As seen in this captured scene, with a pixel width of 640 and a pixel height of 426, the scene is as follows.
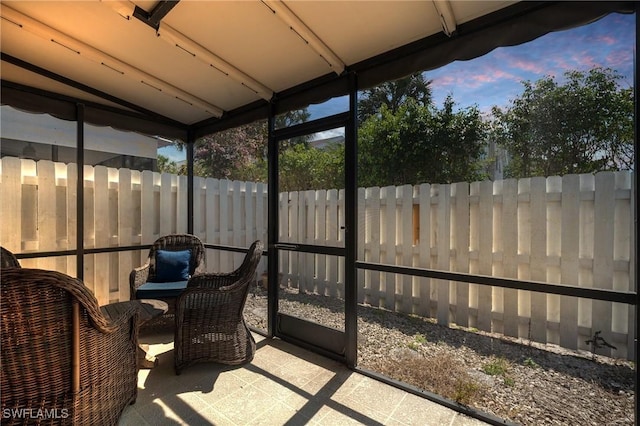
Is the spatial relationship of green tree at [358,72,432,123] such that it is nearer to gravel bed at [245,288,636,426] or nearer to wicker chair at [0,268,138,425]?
gravel bed at [245,288,636,426]

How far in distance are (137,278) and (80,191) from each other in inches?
44.3

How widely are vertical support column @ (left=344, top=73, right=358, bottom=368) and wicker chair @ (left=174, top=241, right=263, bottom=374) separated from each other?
82cm

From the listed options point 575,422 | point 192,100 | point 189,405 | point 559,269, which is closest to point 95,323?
point 189,405

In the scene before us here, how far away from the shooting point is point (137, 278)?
2.99m

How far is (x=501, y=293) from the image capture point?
2.52 metres

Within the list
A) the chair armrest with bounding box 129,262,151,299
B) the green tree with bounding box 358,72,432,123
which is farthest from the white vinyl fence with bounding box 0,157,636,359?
the green tree with bounding box 358,72,432,123

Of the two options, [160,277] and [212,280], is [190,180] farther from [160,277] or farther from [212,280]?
[212,280]

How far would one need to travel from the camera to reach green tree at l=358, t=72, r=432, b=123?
2967 millimetres

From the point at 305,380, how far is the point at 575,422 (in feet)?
5.84

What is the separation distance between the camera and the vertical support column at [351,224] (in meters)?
2.42

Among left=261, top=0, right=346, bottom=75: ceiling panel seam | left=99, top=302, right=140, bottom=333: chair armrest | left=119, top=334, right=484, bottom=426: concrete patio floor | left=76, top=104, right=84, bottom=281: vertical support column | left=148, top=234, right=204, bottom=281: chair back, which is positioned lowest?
left=119, top=334, right=484, bottom=426: concrete patio floor

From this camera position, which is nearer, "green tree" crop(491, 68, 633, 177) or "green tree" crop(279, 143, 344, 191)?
"green tree" crop(491, 68, 633, 177)

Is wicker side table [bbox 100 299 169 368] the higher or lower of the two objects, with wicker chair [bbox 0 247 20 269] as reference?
lower

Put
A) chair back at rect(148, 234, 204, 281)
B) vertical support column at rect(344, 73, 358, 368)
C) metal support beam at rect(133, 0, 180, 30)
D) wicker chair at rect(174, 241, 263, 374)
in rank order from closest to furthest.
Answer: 1. metal support beam at rect(133, 0, 180, 30)
2. wicker chair at rect(174, 241, 263, 374)
3. vertical support column at rect(344, 73, 358, 368)
4. chair back at rect(148, 234, 204, 281)
